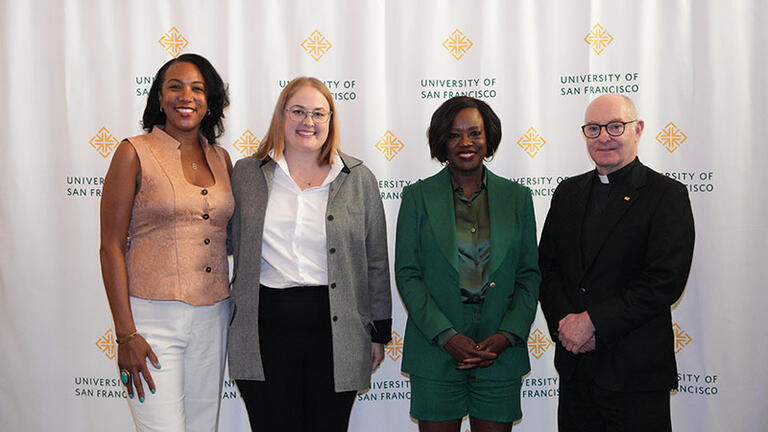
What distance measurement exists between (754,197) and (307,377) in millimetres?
2780

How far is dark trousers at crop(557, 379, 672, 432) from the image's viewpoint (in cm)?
229

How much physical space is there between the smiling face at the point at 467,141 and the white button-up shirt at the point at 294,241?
61cm

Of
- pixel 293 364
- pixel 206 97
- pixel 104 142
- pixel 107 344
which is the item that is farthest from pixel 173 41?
pixel 293 364

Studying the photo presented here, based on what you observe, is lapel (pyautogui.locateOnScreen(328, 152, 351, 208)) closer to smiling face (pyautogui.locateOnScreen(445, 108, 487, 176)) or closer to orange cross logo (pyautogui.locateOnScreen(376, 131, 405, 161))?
smiling face (pyautogui.locateOnScreen(445, 108, 487, 176))

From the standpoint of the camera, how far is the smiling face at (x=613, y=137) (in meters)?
2.36

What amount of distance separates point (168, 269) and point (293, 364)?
2.04 feet

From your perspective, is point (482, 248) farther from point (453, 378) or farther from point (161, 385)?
point (161, 385)

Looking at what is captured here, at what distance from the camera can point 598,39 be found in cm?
337

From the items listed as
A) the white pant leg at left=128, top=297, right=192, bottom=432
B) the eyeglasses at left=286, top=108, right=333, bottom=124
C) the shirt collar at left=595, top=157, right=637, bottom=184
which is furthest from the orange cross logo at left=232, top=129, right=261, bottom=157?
the shirt collar at left=595, top=157, right=637, bottom=184

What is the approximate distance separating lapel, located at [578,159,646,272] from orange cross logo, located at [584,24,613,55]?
1262mm

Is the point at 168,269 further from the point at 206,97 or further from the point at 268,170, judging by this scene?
the point at 206,97

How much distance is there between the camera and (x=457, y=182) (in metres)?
2.57

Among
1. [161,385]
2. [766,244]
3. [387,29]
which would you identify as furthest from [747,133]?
[161,385]

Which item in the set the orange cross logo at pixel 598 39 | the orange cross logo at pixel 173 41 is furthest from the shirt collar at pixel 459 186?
the orange cross logo at pixel 173 41
